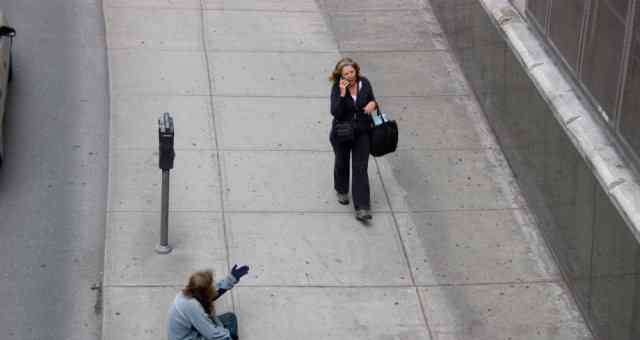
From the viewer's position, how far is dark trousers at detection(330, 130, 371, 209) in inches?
422

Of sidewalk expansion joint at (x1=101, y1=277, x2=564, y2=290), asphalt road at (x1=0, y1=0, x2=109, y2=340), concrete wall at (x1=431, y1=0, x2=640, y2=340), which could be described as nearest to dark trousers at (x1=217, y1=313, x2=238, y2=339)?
sidewalk expansion joint at (x1=101, y1=277, x2=564, y2=290)

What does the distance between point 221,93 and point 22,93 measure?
2.21 m

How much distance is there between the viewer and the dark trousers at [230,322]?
8.91 metres

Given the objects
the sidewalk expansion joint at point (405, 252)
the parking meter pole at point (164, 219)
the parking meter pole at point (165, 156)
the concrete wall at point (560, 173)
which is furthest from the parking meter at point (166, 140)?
the concrete wall at point (560, 173)

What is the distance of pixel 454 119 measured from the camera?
506 inches

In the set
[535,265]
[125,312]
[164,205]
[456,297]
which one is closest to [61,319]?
[125,312]

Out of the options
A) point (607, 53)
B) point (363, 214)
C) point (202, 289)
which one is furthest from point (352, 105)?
point (202, 289)

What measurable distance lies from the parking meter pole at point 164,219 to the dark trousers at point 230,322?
4.15 feet

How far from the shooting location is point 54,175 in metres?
11.6

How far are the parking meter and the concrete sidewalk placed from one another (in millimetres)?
966

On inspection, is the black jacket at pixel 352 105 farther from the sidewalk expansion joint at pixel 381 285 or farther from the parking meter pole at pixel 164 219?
the parking meter pole at pixel 164 219

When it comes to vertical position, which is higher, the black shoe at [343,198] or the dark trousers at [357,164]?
the dark trousers at [357,164]

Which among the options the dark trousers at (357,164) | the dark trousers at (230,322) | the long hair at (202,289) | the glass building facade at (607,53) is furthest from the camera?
the dark trousers at (357,164)

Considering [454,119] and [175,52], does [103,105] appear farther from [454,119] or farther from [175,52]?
[454,119]
